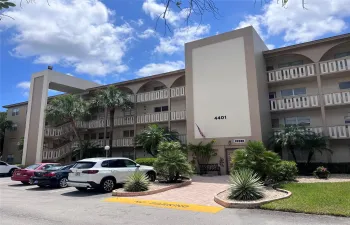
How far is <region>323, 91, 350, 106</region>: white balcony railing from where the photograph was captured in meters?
17.8

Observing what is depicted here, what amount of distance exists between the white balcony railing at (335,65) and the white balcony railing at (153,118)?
44.5 feet

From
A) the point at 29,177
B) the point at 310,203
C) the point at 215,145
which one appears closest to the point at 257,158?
the point at 310,203

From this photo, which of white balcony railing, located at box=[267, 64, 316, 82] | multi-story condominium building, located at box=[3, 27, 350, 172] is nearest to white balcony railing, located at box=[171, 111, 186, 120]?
multi-story condominium building, located at box=[3, 27, 350, 172]

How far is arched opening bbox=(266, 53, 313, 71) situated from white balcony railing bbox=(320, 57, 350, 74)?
168 cm

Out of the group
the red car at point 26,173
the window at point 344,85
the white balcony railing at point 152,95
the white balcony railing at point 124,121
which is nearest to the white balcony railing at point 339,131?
the window at point 344,85

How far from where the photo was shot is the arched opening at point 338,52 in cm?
1931

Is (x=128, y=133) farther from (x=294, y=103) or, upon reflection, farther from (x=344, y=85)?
(x=344, y=85)

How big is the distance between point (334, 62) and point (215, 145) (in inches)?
423

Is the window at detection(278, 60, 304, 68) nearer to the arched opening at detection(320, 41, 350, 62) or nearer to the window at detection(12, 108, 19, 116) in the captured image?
the arched opening at detection(320, 41, 350, 62)

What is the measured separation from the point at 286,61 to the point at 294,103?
420 cm

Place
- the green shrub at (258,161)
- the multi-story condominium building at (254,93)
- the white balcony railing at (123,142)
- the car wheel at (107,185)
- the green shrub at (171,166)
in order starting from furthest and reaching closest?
Result: the white balcony railing at (123,142), the multi-story condominium building at (254,93), the green shrub at (171,166), the green shrub at (258,161), the car wheel at (107,185)

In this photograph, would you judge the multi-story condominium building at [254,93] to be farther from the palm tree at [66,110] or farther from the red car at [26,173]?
the red car at [26,173]

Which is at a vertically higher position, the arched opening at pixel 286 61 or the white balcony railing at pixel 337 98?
the arched opening at pixel 286 61

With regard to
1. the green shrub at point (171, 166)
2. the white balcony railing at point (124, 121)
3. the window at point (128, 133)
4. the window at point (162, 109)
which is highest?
the window at point (162, 109)
